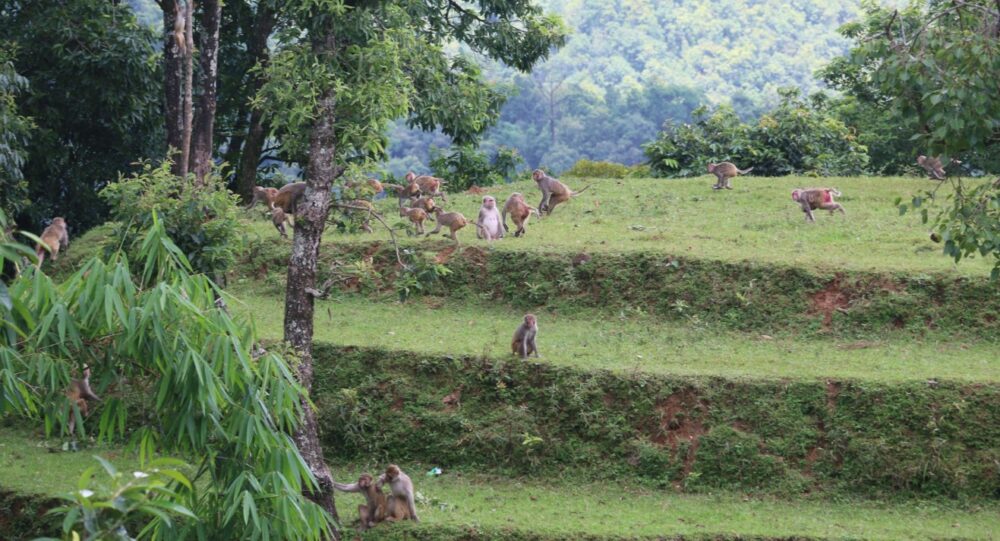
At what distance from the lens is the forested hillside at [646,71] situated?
5306 cm

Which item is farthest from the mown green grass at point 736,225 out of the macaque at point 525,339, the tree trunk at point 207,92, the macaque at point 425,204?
the macaque at point 525,339

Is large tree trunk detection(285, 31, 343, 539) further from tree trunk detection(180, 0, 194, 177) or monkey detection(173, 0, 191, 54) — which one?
monkey detection(173, 0, 191, 54)

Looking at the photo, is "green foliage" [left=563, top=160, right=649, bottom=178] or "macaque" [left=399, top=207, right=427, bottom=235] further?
"green foliage" [left=563, top=160, right=649, bottom=178]

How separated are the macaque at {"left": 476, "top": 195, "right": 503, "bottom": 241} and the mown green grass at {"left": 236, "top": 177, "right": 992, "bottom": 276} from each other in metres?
0.27

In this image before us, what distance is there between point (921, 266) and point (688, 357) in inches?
182

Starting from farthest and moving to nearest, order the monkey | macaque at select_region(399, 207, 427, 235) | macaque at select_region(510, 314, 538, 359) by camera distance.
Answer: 1. the monkey
2. macaque at select_region(399, 207, 427, 235)
3. macaque at select_region(510, 314, 538, 359)

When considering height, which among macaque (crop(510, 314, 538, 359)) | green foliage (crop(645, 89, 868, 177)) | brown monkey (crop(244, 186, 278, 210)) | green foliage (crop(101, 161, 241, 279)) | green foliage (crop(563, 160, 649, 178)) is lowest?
macaque (crop(510, 314, 538, 359))

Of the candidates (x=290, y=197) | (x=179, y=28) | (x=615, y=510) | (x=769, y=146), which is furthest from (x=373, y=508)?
(x=769, y=146)

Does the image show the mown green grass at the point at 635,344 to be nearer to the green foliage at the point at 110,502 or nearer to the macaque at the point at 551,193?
the macaque at the point at 551,193

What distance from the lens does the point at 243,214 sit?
24.3 metres

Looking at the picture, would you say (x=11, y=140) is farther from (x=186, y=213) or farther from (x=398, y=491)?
(x=398, y=491)

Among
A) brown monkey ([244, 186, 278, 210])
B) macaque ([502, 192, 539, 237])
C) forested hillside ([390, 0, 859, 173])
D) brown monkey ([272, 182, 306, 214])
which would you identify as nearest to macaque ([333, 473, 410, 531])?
Answer: brown monkey ([272, 182, 306, 214])

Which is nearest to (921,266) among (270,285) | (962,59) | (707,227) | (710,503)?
(707,227)

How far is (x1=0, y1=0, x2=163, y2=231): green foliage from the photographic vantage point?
2436 centimetres
